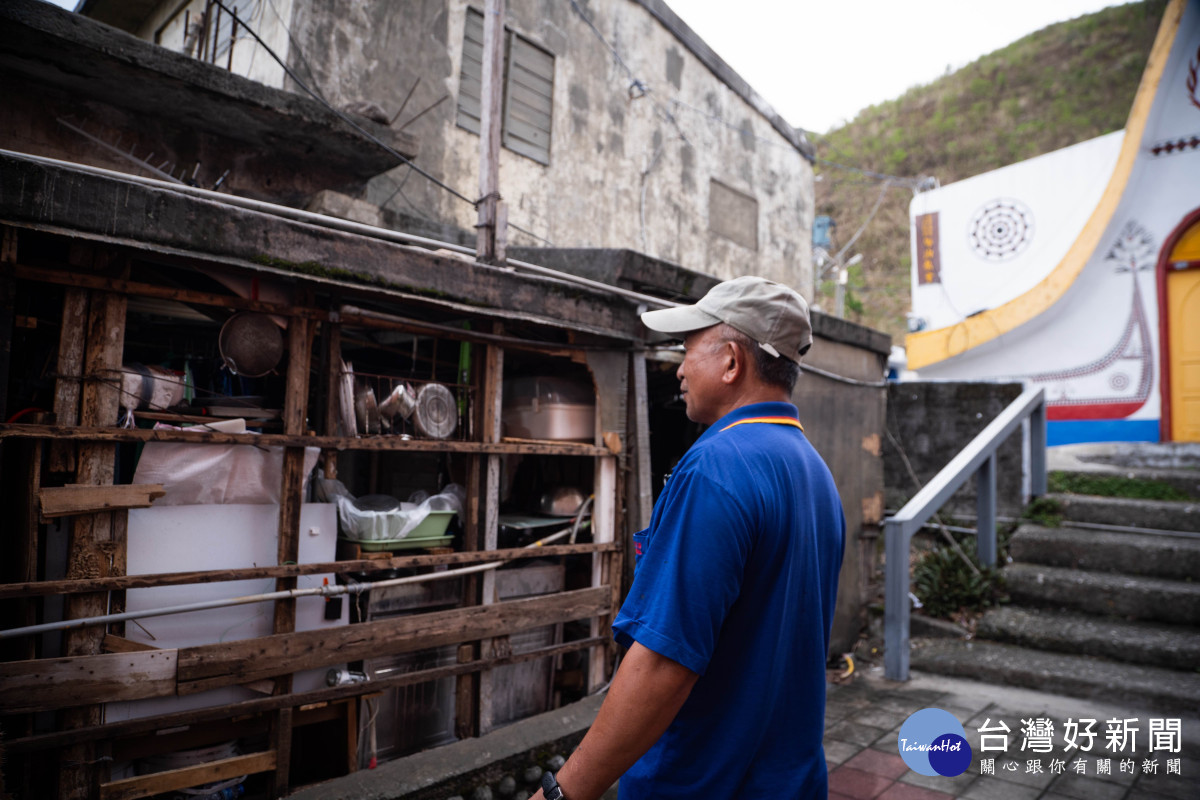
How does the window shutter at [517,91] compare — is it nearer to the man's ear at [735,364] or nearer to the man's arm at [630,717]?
the man's ear at [735,364]

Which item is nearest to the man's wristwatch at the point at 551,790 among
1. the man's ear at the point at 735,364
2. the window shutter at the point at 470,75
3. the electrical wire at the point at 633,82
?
the man's ear at the point at 735,364

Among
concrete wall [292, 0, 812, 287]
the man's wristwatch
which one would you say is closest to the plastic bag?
the man's wristwatch

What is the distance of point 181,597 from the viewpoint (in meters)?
3.48

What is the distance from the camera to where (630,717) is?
1.48 m

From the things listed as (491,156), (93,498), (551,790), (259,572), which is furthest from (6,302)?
(551,790)

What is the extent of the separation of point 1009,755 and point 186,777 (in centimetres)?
463

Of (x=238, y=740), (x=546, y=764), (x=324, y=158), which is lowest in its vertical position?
(x=546, y=764)

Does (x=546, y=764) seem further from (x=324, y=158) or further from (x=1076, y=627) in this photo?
(x=324, y=158)

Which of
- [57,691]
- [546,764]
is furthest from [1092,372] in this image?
[57,691]

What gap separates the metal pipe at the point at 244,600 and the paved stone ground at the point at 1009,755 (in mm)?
2465

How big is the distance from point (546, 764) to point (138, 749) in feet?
7.26

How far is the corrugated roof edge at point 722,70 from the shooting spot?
34.7ft

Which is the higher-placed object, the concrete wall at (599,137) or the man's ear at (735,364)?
the concrete wall at (599,137)

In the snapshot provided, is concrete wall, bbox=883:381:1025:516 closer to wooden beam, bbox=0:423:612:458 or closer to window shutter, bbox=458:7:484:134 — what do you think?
wooden beam, bbox=0:423:612:458
